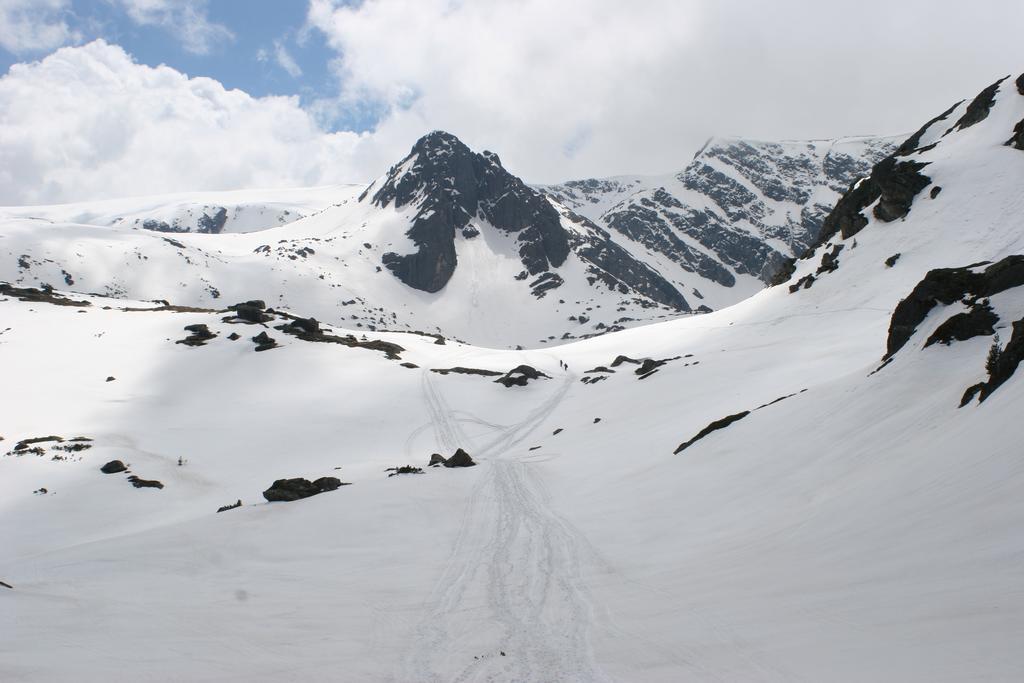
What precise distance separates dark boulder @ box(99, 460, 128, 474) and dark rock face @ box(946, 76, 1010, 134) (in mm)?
71872

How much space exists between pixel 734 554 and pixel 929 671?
13.1 ft

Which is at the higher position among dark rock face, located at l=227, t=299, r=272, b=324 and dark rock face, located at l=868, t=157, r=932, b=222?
dark rock face, located at l=227, t=299, r=272, b=324

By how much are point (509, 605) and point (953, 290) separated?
1230 cm

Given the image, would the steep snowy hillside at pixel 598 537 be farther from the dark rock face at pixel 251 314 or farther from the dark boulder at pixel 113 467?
the dark rock face at pixel 251 314

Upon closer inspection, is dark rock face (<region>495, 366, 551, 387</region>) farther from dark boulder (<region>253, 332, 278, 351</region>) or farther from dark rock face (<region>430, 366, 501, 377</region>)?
dark boulder (<region>253, 332, 278, 351</region>)

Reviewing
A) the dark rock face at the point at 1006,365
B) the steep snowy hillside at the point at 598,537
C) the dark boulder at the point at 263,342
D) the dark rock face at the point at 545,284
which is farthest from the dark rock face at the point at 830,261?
the dark rock face at the point at 545,284

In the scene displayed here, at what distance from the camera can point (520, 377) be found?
4488cm

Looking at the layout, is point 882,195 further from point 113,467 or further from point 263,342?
point 113,467

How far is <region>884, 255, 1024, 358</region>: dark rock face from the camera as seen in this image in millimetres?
11758

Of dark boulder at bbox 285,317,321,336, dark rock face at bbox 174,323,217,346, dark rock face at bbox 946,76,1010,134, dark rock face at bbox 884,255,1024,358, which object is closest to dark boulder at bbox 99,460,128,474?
dark rock face at bbox 884,255,1024,358

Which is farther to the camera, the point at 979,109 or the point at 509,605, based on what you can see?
the point at 979,109

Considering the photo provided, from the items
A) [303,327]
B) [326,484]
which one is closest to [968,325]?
[326,484]

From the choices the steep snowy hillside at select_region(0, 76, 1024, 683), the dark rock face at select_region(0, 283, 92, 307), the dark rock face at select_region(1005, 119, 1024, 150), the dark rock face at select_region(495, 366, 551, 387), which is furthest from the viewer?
the dark rock face at select_region(0, 283, 92, 307)

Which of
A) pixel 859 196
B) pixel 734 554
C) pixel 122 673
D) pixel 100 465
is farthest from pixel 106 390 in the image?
pixel 859 196
